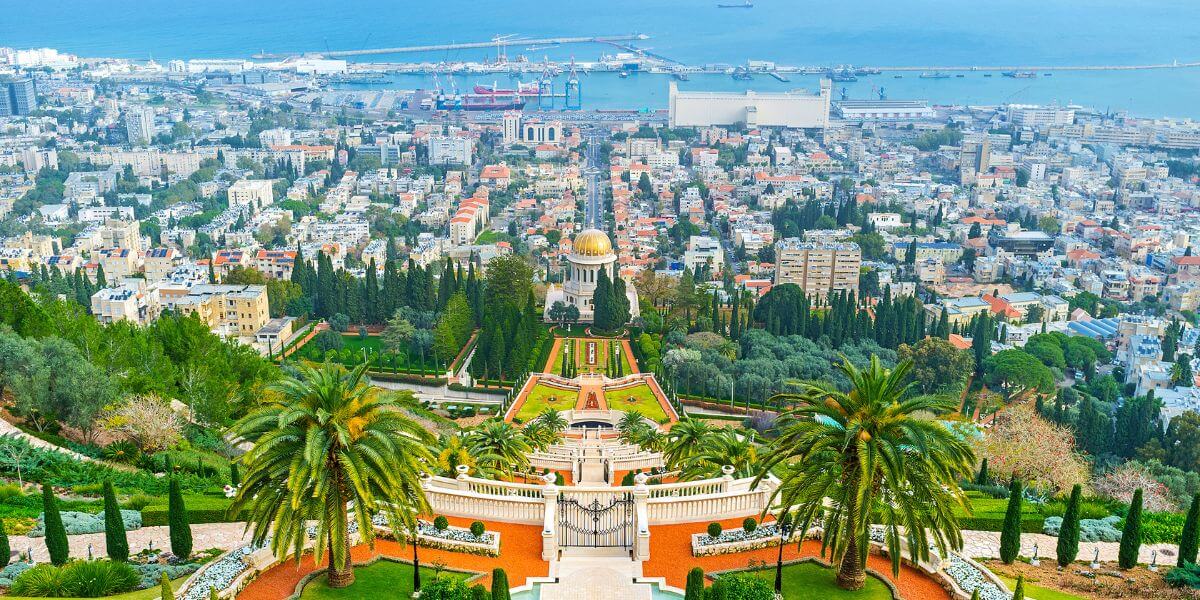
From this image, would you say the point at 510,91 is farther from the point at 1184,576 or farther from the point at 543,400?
the point at 1184,576

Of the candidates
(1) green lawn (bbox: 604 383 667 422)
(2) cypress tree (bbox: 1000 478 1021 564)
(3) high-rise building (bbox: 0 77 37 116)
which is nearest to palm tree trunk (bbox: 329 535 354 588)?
(2) cypress tree (bbox: 1000 478 1021 564)

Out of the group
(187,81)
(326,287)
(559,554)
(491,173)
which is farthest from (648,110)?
(559,554)

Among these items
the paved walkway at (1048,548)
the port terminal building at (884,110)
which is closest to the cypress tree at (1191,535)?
the paved walkway at (1048,548)

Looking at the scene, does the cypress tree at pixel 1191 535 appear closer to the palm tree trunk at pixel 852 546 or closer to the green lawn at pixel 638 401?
the palm tree trunk at pixel 852 546

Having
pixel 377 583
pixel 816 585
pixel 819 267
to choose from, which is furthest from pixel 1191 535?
pixel 819 267

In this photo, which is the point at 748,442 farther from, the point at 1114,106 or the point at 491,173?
the point at 1114,106

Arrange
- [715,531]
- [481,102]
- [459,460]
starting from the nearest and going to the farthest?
[715,531], [459,460], [481,102]

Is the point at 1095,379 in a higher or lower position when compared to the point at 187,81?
lower
